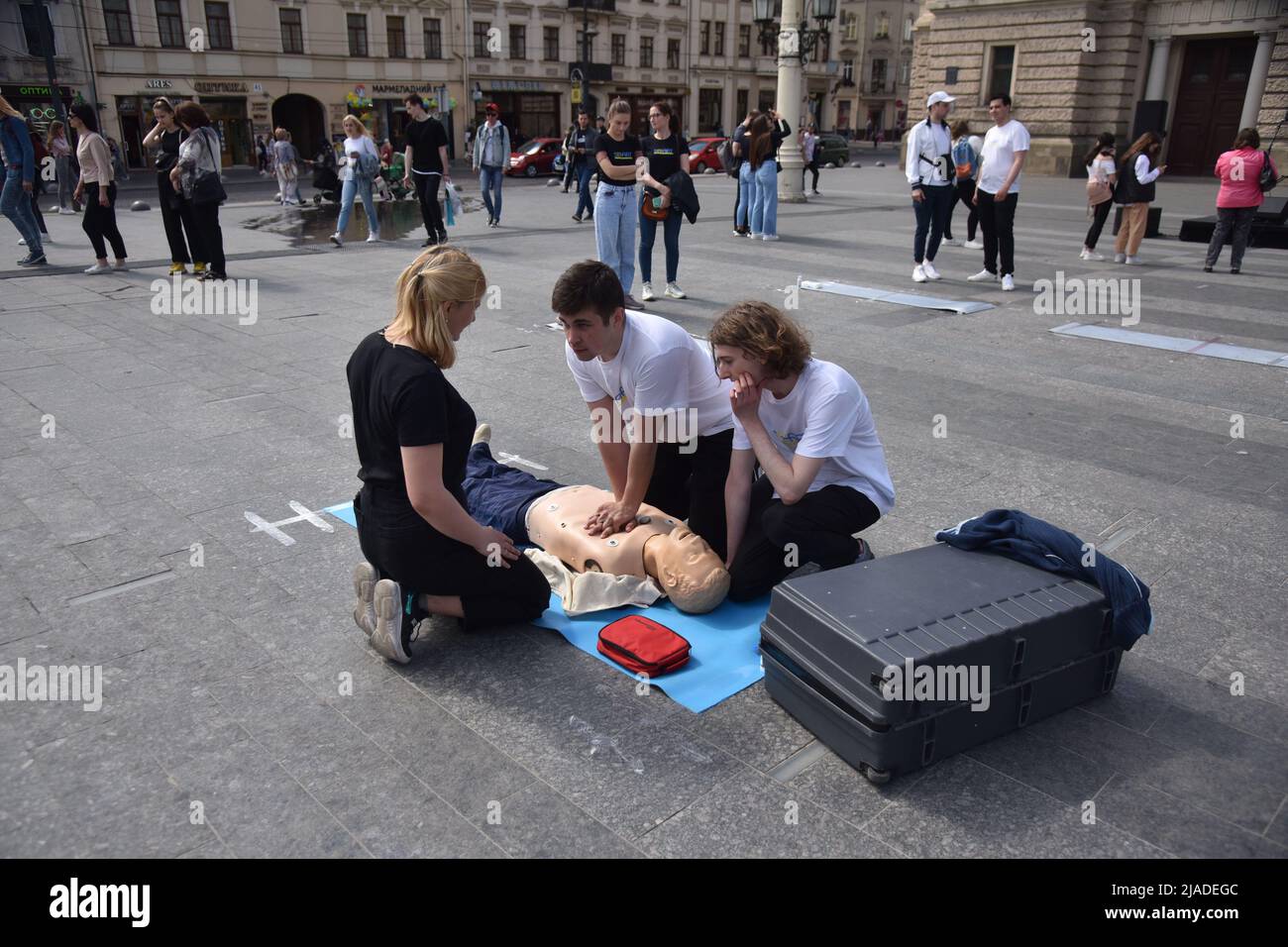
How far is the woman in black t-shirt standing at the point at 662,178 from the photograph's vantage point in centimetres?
960

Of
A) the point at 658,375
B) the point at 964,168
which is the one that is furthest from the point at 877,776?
the point at 964,168

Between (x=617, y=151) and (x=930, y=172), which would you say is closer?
(x=617, y=151)

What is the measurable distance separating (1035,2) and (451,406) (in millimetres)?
32119

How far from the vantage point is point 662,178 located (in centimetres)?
980

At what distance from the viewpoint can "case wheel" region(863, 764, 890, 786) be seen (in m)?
2.76

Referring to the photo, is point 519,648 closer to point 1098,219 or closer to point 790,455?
point 790,455

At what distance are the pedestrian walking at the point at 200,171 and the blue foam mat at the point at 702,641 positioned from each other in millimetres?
8247

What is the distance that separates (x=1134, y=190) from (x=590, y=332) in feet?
35.5

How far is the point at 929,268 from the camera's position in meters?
11.3

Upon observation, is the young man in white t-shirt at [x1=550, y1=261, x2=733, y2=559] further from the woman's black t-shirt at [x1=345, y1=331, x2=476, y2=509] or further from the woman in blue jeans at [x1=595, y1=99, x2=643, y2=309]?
the woman in blue jeans at [x1=595, y1=99, x2=643, y2=309]

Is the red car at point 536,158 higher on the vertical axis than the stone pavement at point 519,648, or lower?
higher

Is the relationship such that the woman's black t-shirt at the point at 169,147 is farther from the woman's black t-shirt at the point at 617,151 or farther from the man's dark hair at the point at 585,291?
the man's dark hair at the point at 585,291

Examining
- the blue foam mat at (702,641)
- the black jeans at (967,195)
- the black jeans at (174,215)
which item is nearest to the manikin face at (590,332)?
the blue foam mat at (702,641)

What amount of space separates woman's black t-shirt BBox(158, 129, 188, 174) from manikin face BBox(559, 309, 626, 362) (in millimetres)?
8660
